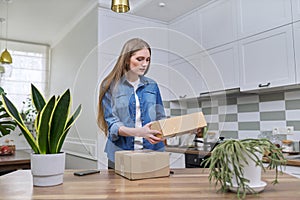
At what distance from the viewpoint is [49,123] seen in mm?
1002

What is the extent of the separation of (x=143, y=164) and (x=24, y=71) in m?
4.36

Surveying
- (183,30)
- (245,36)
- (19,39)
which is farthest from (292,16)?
(19,39)

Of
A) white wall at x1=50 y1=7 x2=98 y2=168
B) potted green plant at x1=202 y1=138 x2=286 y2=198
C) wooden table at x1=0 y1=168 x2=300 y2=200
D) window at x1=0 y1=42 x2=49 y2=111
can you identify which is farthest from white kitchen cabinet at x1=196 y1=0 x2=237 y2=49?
window at x1=0 y1=42 x2=49 y2=111

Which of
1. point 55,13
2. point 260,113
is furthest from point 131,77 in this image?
point 55,13

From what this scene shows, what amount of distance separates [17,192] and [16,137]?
4050 millimetres

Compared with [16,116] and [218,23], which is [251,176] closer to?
[16,116]

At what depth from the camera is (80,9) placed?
3592 millimetres

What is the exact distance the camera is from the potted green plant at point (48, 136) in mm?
979

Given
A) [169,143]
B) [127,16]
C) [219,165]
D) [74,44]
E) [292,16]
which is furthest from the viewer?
[74,44]

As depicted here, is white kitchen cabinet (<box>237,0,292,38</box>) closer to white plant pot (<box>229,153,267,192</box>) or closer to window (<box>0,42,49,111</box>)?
white plant pot (<box>229,153,267,192</box>)

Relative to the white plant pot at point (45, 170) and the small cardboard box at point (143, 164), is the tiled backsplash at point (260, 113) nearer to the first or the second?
the small cardboard box at point (143, 164)

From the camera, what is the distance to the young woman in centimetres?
111

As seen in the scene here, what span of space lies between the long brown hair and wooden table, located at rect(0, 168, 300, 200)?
250 millimetres

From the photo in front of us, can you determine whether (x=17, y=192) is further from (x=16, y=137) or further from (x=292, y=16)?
(x=16, y=137)
